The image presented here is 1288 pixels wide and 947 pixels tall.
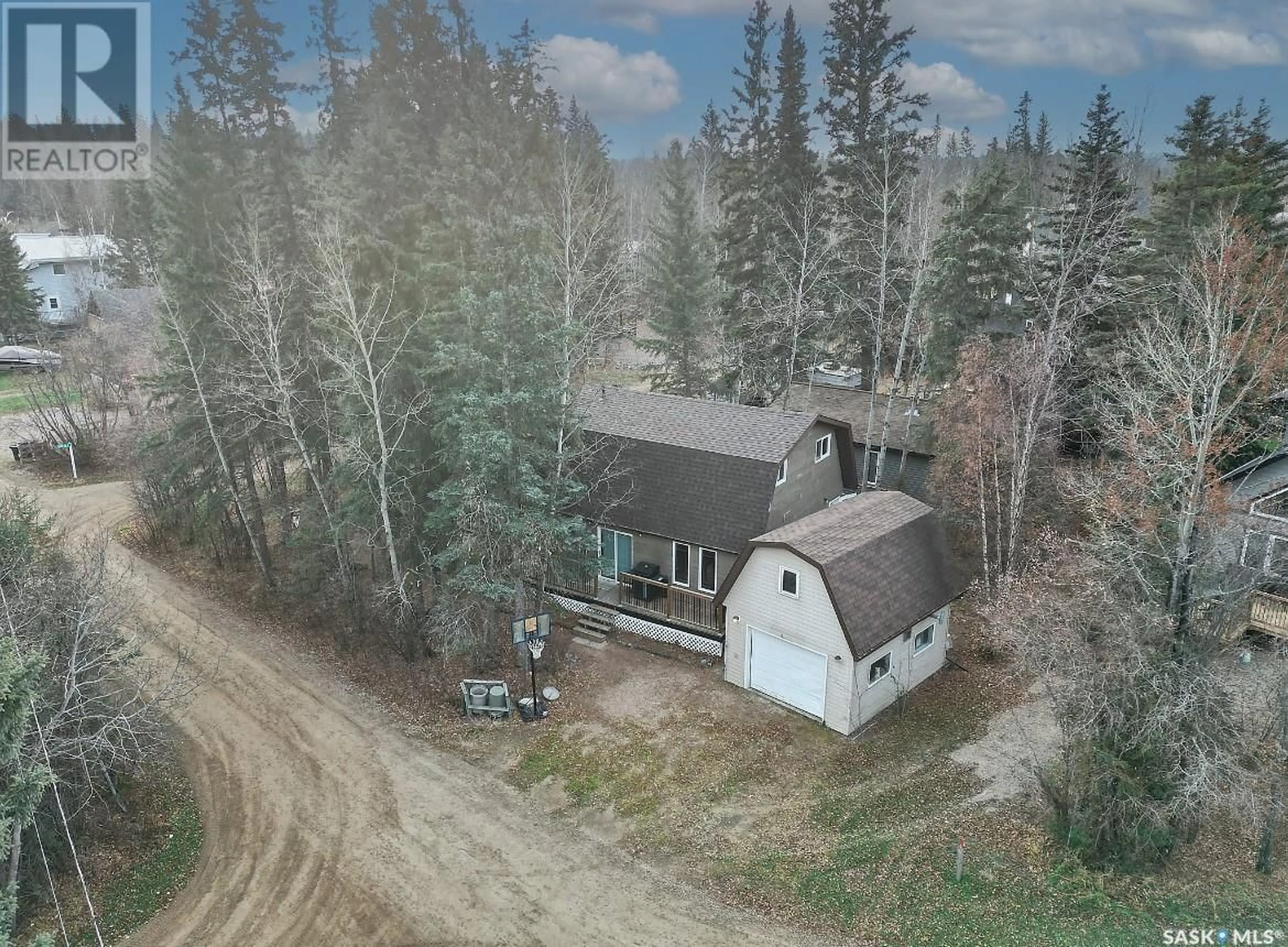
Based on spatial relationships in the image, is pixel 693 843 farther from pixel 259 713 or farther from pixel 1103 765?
pixel 259 713

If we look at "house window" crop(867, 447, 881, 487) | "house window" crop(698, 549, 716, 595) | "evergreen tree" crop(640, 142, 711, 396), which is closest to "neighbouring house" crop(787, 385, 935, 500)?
"house window" crop(867, 447, 881, 487)

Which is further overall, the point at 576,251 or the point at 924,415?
the point at 924,415

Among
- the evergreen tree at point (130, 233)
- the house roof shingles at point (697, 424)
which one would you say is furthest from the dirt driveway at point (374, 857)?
the evergreen tree at point (130, 233)

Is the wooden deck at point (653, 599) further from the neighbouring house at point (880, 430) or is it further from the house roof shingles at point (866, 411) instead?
the house roof shingles at point (866, 411)

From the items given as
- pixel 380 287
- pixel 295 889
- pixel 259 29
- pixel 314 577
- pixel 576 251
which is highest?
pixel 259 29

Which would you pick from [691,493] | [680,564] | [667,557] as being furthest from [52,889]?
[691,493]

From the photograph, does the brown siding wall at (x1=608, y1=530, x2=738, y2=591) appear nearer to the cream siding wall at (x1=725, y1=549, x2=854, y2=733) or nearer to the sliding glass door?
the sliding glass door

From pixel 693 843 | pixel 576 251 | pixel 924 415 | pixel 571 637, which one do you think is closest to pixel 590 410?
pixel 576 251
